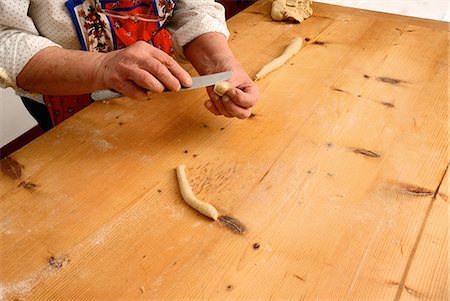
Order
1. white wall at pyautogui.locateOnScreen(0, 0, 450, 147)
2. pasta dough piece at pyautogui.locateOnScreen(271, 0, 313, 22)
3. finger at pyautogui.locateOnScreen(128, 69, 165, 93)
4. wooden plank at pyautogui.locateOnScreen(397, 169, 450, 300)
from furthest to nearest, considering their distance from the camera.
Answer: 1. white wall at pyautogui.locateOnScreen(0, 0, 450, 147)
2. pasta dough piece at pyautogui.locateOnScreen(271, 0, 313, 22)
3. finger at pyautogui.locateOnScreen(128, 69, 165, 93)
4. wooden plank at pyautogui.locateOnScreen(397, 169, 450, 300)

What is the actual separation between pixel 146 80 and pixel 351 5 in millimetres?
1036

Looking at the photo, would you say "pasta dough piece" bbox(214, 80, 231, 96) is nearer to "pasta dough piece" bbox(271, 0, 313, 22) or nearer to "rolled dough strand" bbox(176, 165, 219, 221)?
"rolled dough strand" bbox(176, 165, 219, 221)

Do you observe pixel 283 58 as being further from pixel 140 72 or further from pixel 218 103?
pixel 140 72

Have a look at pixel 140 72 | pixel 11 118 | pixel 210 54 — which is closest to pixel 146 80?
pixel 140 72

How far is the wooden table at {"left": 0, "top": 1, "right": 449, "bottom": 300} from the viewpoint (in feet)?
1.77

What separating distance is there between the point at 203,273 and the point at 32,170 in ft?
1.09

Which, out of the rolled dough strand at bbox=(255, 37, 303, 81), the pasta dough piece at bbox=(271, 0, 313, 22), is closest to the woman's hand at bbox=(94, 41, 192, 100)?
the rolled dough strand at bbox=(255, 37, 303, 81)

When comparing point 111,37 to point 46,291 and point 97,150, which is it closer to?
point 97,150

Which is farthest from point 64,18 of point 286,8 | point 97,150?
point 286,8

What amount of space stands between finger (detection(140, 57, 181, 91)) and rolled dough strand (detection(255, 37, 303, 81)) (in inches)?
10.6

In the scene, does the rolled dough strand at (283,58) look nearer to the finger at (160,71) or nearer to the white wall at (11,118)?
the finger at (160,71)

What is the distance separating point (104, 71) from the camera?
72 cm

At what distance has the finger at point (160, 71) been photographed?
27.2 inches

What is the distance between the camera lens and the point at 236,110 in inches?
30.3
